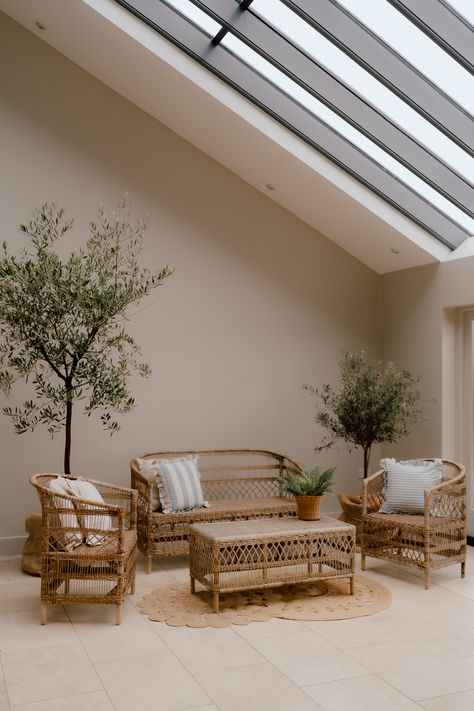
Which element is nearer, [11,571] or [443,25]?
[443,25]

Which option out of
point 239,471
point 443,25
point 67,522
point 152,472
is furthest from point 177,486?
point 443,25

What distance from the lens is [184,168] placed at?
673 centimetres

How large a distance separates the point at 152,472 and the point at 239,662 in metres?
2.21

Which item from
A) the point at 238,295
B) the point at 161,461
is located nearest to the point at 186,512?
the point at 161,461

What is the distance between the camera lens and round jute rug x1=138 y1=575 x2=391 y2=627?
4.47m

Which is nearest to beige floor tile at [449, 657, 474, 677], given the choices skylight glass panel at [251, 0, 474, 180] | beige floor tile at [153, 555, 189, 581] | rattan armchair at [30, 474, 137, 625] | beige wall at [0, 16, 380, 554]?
rattan armchair at [30, 474, 137, 625]

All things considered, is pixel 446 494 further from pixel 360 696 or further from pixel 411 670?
pixel 360 696

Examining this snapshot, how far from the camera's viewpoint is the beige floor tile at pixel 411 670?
348 centimetres

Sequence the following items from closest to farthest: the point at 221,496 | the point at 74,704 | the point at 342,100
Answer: the point at 74,704, the point at 342,100, the point at 221,496

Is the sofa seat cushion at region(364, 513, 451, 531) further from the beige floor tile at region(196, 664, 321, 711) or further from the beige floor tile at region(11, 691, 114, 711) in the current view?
the beige floor tile at region(11, 691, 114, 711)

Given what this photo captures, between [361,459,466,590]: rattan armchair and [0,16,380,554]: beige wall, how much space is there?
1.69m

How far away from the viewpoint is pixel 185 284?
671 cm

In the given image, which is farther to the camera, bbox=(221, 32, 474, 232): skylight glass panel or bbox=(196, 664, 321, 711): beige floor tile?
bbox=(221, 32, 474, 232): skylight glass panel

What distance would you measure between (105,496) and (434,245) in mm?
3612
